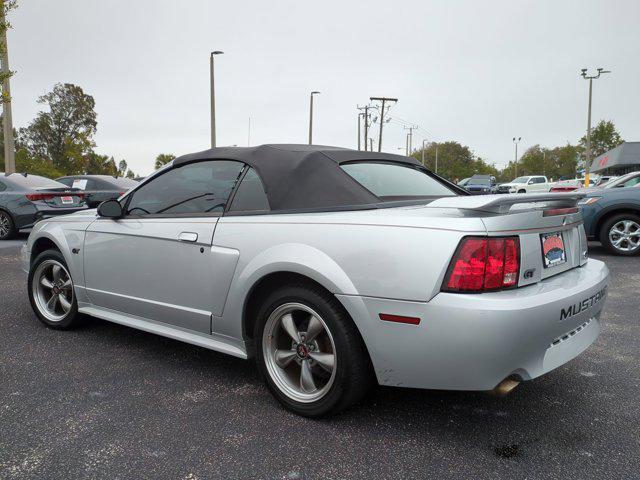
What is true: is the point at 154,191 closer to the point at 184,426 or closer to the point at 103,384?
the point at 103,384

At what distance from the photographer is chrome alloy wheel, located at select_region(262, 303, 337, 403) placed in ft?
8.59

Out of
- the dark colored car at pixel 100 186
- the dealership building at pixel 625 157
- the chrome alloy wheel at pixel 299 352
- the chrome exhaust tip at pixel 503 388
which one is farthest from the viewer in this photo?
the dealership building at pixel 625 157

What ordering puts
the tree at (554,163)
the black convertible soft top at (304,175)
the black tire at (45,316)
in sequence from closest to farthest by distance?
the black convertible soft top at (304,175) → the black tire at (45,316) → the tree at (554,163)

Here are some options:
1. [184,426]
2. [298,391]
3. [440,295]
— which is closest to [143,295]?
[184,426]

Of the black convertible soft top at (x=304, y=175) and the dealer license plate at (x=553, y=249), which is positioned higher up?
the black convertible soft top at (x=304, y=175)

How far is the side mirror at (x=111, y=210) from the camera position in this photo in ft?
11.9

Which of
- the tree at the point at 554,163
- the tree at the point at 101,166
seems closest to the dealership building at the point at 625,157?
the tree at the point at 554,163

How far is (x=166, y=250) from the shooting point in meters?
3.24

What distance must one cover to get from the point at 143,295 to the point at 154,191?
76 centimetres

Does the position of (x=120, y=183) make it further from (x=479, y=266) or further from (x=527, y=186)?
(x=527, y=186)

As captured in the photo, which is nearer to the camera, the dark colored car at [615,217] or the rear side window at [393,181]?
the rear side window at [393,181]

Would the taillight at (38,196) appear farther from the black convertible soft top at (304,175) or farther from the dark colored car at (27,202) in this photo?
the black convertible soft top at (304,175)

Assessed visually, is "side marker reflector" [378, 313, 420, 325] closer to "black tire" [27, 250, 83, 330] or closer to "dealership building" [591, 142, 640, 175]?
"black tire" [27, 250, 83, 330]

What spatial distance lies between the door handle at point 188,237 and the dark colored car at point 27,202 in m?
8.46
